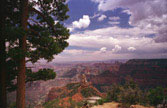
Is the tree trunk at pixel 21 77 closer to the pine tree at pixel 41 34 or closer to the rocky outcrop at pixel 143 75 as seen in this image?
the pine tree at pixel 41 34

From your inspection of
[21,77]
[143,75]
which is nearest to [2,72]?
[21,77]

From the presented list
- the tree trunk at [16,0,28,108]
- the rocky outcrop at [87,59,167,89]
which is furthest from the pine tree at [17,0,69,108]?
the rocky outcrop at [87,59,167,89]

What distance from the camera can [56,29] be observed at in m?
7.72

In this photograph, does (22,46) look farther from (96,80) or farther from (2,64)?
(96,80)

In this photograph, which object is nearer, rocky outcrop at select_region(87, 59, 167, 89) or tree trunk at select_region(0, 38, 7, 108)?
tree trunk at select_region(0, 38, 7, 108)

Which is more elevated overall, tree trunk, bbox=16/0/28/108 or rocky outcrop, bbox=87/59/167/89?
tree trunk, bbox=16/0/28/108

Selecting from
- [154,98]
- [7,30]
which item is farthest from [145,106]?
[7,30]

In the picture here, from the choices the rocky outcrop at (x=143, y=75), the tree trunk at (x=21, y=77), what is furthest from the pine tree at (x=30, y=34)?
the rocky outcrop at (x=143, y=75)

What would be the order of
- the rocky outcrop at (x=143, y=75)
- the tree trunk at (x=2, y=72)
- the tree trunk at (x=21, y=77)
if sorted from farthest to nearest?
the rocky outcrop at (x=143, y=75) < the tree trunk at (x=2, y=72) < the tree trunk at (x=21, y=77)

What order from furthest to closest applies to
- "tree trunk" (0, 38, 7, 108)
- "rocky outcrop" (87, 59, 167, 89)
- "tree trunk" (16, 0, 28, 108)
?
1. "rocky outcrop" (87, 59, 167, 89)
2. "tree trunk" (0, 38, 7, 108)
3. "tree trunk" (16, 0, 28, 108)

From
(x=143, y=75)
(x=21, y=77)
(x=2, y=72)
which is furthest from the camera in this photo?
(x=143, y=75)

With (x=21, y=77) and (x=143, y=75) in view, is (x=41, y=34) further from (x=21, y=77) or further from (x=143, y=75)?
(x=143, y=75)

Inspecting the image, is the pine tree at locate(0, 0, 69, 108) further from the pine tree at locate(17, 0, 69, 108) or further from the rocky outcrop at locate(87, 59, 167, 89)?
the rocky outcrop at locate(87, 59, 167, 89)

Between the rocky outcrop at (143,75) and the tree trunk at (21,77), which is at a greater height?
the tree trunk at (21,77)
